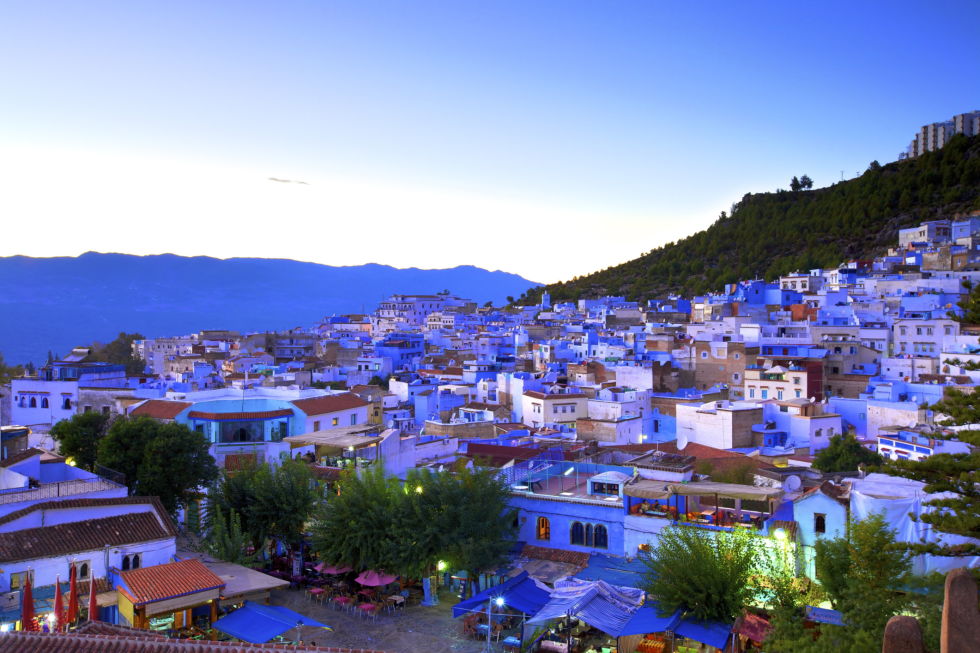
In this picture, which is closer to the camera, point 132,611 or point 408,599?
point 132,611

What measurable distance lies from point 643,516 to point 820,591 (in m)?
3.55

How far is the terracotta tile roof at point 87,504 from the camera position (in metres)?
13.4

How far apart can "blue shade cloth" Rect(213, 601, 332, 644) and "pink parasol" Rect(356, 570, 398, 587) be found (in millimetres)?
2086

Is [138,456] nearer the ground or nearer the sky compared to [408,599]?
nearer the sky

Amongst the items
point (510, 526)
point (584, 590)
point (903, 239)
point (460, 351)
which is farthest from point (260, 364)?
point (903, 239)

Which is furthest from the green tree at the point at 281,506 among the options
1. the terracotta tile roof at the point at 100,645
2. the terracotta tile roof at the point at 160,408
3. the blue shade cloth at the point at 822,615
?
the blue shade cloth at the point at 822,615

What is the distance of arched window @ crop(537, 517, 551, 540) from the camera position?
A: 16078mm

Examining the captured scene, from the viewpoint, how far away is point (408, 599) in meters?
15.3

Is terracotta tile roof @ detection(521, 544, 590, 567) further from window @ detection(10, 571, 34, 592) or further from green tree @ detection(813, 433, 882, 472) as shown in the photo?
green tree @ detection(813, 433, 882, 472)

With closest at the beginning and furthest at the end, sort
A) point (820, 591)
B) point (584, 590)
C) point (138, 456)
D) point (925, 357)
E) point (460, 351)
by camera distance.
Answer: point (820, 591) < point (584, 590) < point (138, 456) < point (925, 357) < point (460, 351)

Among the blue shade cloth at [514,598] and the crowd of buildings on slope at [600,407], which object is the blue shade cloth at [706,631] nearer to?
the crowd of buildings on slope at [600,407]

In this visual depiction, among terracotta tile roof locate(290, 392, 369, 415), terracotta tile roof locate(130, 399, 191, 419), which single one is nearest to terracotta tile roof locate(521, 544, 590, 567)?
terracotta tile roof locate(290, 392, 369, 415)

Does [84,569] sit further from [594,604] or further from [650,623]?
[650,623]

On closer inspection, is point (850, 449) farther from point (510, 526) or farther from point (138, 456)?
point (138, 456)
